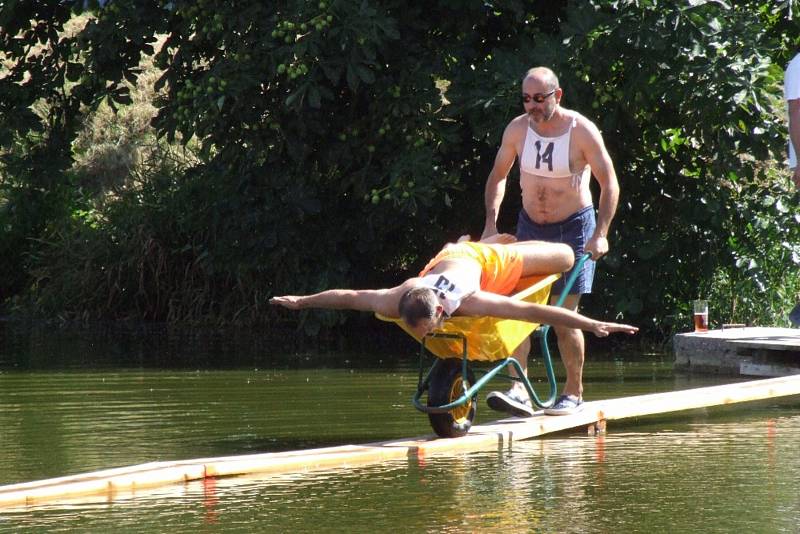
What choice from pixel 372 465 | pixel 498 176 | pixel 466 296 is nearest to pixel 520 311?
pixel 466 296

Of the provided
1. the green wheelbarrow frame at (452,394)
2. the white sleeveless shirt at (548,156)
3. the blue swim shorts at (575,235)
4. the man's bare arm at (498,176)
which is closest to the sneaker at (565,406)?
the green wheelbarrow frame at (452,394)

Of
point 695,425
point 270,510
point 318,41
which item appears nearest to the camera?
point 270,510

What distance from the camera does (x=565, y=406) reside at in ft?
29.6

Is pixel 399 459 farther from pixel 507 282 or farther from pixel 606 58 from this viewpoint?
pixel 606 58

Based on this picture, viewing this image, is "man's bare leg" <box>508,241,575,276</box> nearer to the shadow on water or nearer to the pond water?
the pond water

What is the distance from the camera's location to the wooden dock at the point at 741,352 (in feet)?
41.0

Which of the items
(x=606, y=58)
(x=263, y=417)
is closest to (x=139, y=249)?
(x=606, y=58)

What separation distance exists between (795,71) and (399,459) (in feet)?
9.79

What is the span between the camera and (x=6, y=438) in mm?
8891

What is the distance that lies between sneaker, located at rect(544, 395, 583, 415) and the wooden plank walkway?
6 centimetres

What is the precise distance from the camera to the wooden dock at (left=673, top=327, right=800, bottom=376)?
12508 millimetres

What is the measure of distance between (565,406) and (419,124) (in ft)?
17.6

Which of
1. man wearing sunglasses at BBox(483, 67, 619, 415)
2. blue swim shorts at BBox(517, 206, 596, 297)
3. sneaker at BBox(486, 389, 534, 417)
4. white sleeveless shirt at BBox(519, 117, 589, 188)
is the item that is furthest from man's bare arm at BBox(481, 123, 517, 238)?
sneaker at BBox(486, 389, 534, 417)

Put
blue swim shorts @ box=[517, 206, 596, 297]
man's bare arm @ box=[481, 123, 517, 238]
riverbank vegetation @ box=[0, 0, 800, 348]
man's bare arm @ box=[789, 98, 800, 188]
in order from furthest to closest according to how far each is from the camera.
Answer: riverbank vegetation @ box=[0, 0, 800, 348] < man's bare arm @ box=[481, 123, 517, 238] < blue swim shorts @ box=[517, 206, 596, 297] < man's bare arm @ box=[789, 98, 800, 188]
